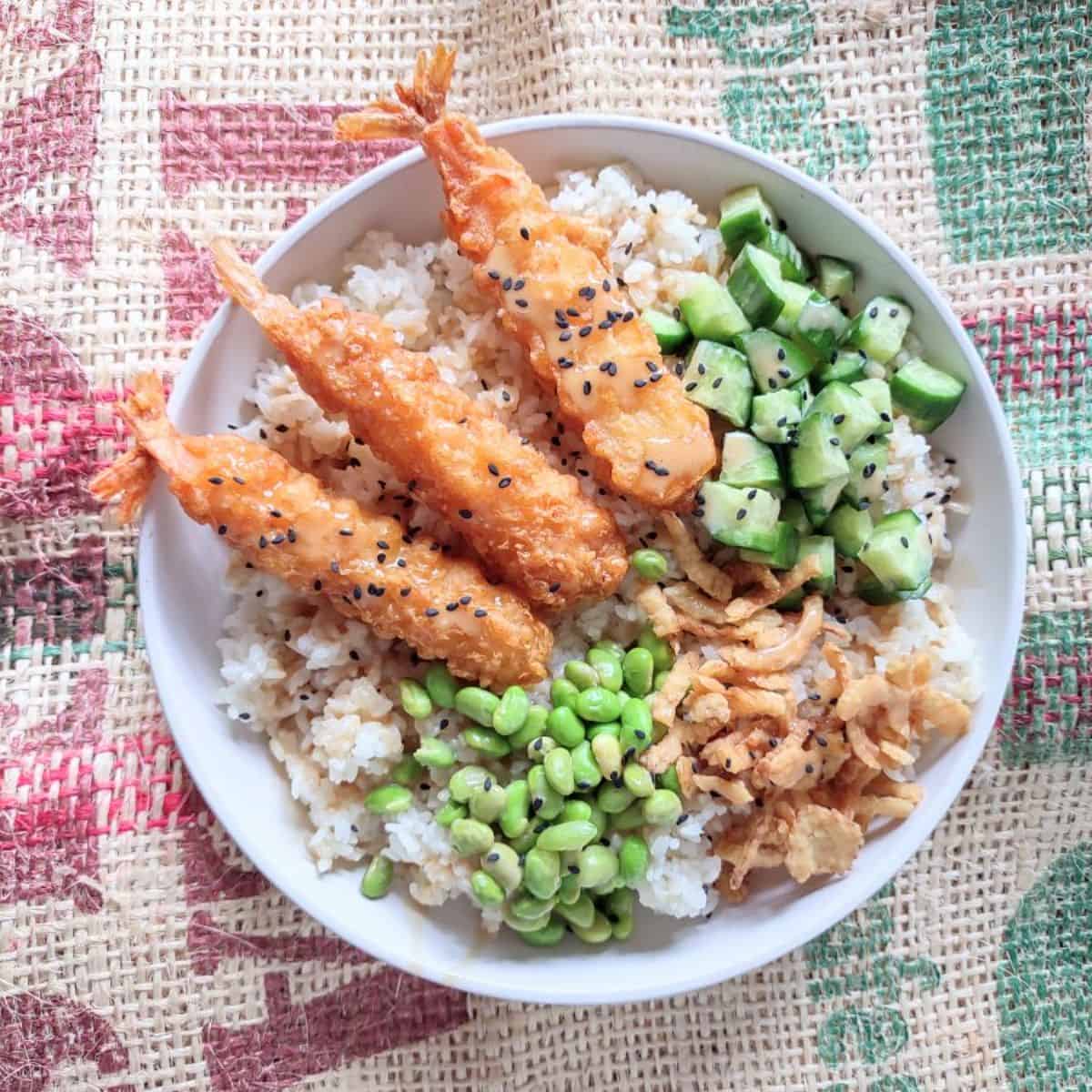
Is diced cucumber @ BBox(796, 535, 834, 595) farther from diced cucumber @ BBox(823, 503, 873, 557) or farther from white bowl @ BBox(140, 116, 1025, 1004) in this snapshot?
white bowl @ BBox(140, 116, 1025, 1004)

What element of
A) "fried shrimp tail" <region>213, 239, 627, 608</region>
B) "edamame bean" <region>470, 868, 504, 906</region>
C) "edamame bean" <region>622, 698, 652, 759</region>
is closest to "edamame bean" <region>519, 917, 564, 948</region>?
"edamame bean" <region>470, 868, 504, 906</region>

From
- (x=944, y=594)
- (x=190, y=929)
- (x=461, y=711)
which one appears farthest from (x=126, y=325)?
(x=944, y=594)

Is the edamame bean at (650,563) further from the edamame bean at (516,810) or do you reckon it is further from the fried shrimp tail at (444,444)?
the edamame bean at (516,810)

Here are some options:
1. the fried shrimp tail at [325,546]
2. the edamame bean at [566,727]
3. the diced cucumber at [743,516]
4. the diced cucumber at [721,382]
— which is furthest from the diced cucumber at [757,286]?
the edamame bean at [566,727]

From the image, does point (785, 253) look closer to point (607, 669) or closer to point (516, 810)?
point (607, 669)

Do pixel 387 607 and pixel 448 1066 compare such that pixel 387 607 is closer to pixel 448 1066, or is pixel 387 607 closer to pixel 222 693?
pixel 222 693

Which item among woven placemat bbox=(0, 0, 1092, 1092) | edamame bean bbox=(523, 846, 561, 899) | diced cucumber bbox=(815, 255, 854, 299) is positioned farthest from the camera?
woven placemat bbox=(0, 0, 1092, 1092)
